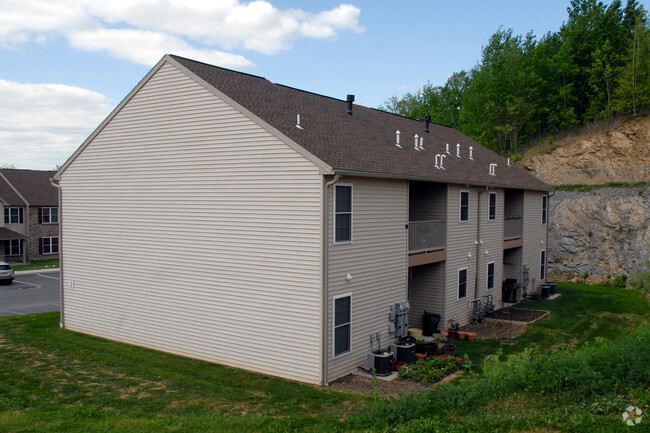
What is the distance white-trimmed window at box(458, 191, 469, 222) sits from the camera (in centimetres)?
2056

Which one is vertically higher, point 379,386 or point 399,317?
point 399,317

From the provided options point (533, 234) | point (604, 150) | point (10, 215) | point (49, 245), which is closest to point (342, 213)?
point (533, 234)

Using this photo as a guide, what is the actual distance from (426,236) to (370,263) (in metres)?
3.93

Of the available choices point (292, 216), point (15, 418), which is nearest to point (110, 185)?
point (292, 216)

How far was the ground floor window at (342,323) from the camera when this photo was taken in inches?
542

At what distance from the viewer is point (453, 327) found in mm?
19375

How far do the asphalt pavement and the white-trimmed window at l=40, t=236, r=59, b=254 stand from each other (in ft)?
24.9

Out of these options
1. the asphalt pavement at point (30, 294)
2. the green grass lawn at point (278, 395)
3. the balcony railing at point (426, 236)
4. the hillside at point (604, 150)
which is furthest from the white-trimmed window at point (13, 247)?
the hillside at point (604, 150)

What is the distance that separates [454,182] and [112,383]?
1287cm

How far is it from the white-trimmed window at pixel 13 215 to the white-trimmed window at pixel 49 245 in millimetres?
2461

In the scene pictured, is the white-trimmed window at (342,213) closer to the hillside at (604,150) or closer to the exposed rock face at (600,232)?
the exposed rock face at (600,232)

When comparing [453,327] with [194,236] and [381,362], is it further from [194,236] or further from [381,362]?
[194,236]

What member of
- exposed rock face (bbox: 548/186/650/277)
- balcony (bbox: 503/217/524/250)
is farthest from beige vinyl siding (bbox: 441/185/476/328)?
exposed rock face (bbox: 548/186/650/277)

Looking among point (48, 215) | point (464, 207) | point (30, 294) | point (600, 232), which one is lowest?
point (30, 294)
